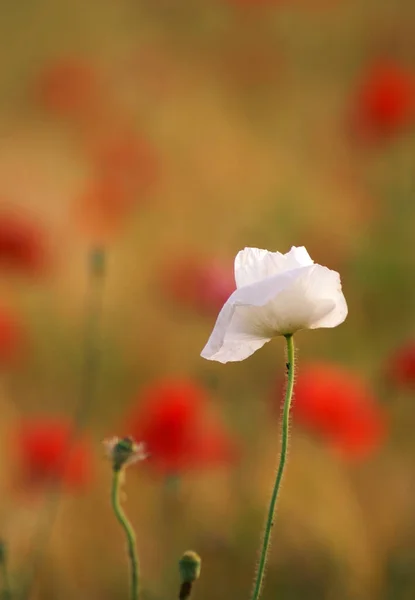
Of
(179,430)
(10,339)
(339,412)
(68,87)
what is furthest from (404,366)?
(68,87)

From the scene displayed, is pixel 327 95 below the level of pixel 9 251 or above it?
above

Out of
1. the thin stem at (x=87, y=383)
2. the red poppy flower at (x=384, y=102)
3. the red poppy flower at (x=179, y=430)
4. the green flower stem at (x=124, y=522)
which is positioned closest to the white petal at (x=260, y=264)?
the green flower stem at (x=124, y=522)

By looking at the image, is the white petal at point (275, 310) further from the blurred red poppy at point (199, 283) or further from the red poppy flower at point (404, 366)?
A: the blurred red poppy at point (199, 283)

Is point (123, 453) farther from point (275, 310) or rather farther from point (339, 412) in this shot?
point (339, 412)

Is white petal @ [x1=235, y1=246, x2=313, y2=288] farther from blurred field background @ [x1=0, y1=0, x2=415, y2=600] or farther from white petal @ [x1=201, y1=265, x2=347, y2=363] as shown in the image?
blurred field background @ [x1=0, y1=0, x2=415, y2=600]

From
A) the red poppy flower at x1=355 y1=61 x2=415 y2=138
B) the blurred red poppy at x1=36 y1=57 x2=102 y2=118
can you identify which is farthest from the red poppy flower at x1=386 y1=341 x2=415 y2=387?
the blurred red poppy at x1=36 y1=57 x2=102 y2=118

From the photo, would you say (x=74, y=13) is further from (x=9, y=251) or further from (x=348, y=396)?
(x=348, y=396)

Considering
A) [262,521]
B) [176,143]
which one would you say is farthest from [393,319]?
[176,143]
